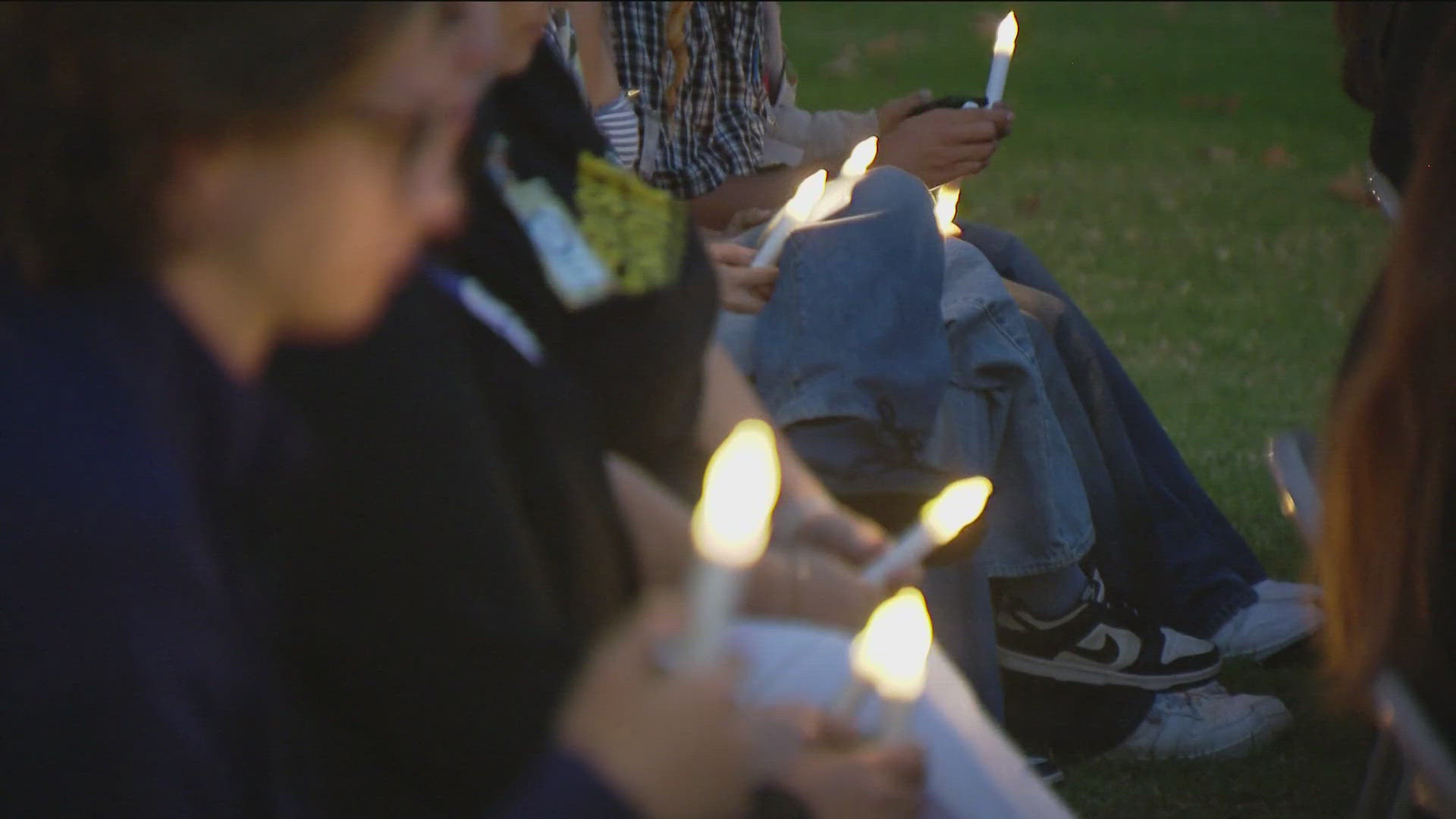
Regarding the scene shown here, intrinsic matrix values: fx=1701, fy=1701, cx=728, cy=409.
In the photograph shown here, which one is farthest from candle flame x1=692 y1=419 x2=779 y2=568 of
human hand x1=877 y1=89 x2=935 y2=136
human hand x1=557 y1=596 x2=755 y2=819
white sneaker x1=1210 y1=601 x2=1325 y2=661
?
white sneaker x1=1210 y1=601 x2=1325 y2=661

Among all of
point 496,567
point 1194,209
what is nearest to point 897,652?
point 496,567

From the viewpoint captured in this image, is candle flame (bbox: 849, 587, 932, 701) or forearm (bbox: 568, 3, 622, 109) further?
forearm (bbox: 568, 3, 622, 109)

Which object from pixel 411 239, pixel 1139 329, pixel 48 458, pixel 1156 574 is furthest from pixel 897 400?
pixel 1139 329

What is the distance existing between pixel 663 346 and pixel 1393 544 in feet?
2.35

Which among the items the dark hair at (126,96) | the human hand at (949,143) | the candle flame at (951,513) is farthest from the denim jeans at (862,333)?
the dark hair at (126,96)

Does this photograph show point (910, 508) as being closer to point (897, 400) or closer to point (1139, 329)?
point (897, 400)

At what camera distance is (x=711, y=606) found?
77 cm

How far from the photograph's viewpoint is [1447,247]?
5.01ft

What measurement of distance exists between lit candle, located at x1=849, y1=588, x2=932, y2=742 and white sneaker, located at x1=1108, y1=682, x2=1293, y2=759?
85.0 inches

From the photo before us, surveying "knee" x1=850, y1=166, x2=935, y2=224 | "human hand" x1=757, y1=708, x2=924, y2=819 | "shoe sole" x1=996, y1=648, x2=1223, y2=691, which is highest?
"human hand" x1=757, y1=708, x2=924, y2=819

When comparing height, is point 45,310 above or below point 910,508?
above

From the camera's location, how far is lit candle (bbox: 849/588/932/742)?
98 centimetres

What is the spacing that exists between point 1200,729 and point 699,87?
1.51 metres

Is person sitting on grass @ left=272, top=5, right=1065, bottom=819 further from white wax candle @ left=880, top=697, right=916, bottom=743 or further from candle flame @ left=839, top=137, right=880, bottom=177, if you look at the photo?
candle flame @ left=839, top=137, right=880, bottom=177
